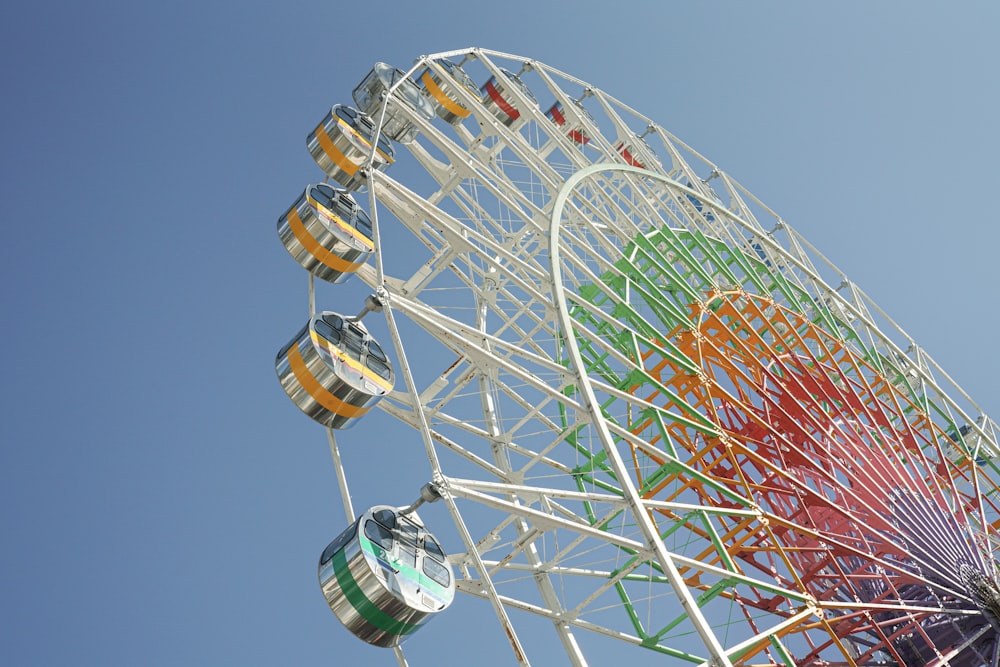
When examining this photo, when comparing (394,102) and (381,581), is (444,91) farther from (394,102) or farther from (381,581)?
(381,581)

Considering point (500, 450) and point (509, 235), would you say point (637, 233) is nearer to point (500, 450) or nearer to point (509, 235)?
point (509, 235)

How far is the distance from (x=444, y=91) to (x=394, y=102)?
2.25m

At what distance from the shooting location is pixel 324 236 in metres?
15.1

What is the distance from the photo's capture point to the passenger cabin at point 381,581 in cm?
998

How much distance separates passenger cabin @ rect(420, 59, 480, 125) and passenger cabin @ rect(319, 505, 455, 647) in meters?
11.4

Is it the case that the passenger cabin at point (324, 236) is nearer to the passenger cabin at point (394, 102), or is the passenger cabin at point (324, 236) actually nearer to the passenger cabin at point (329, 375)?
the passenger cabin at point (329, 375)

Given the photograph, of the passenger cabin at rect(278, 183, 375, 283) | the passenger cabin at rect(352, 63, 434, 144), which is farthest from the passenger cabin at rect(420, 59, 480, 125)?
the passenger cabin at rect(278, 183, 375, 283)

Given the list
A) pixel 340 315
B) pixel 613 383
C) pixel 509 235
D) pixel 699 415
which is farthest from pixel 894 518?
pixel 340 315

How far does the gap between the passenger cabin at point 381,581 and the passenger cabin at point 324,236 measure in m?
5.53

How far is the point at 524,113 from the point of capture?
68.0ft

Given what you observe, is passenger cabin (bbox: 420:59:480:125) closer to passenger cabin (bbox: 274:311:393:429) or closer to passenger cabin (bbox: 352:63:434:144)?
passenger cabin (bbox: 352:63:434:144)

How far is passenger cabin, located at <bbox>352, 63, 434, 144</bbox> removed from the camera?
1806cm

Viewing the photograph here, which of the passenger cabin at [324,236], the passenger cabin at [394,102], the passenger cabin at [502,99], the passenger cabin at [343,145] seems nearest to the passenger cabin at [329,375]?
the passenger cabin at [324,236]

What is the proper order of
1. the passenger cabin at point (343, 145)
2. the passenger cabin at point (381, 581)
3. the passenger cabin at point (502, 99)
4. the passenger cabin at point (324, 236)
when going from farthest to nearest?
1. the passenger cabin at point (502, 99)
2. the passenger cabin at point (343, 145)
3. the passenger cabin at point (324, 236)
4. the passenger cabin at point (381, 581)
